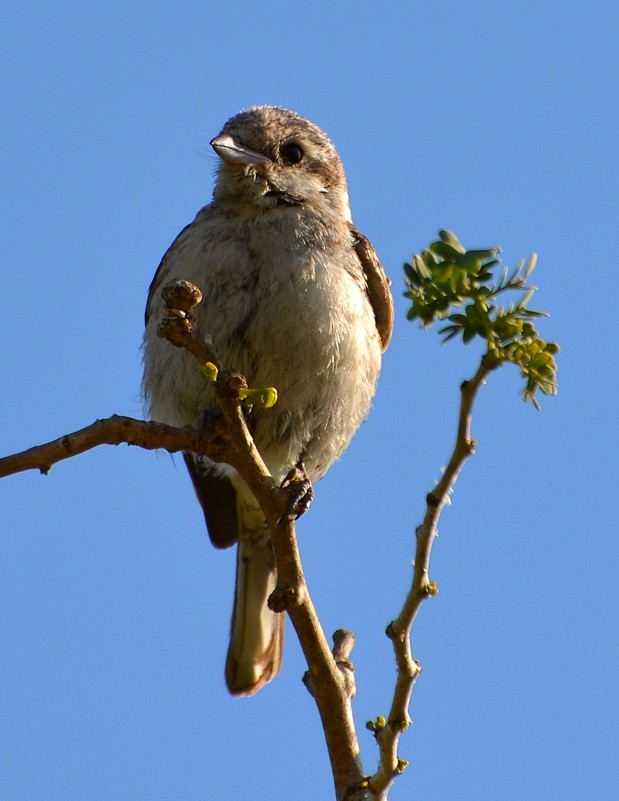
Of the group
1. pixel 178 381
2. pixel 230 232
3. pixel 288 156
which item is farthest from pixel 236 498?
pixel 288 156

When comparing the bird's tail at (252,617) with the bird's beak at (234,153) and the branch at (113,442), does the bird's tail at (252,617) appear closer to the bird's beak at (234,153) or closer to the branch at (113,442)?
the bird's beak at (234,153)

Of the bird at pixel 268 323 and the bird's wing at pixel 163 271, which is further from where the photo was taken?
the bird's wing at pixel 163 271

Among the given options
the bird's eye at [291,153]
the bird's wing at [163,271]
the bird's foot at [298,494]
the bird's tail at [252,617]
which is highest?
the bird's eye at [291,153]

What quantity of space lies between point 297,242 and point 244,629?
216 centimetres

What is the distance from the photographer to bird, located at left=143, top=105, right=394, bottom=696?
229 inches

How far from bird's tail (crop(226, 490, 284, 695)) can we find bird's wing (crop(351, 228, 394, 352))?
1.37 m

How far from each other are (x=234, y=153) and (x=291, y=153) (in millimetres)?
541

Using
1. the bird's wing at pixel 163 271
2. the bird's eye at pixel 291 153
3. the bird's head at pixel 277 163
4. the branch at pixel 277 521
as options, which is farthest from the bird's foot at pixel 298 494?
the bird's eye at pixel 291 153

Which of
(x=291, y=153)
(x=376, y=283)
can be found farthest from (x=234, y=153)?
(x=376, y=283)

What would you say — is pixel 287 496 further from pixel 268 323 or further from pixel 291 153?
pixel 291 153

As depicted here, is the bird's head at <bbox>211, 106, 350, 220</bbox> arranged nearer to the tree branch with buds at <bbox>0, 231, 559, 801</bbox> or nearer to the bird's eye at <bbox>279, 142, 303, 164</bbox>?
the bird's eye at <bbox>279, 142, 303, 164</bbox>

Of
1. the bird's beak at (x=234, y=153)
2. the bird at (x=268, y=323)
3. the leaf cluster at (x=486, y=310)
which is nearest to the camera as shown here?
the leaf cluster at (x=486, y=310)

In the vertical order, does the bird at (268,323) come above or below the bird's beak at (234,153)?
below

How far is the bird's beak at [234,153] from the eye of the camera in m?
6.37
